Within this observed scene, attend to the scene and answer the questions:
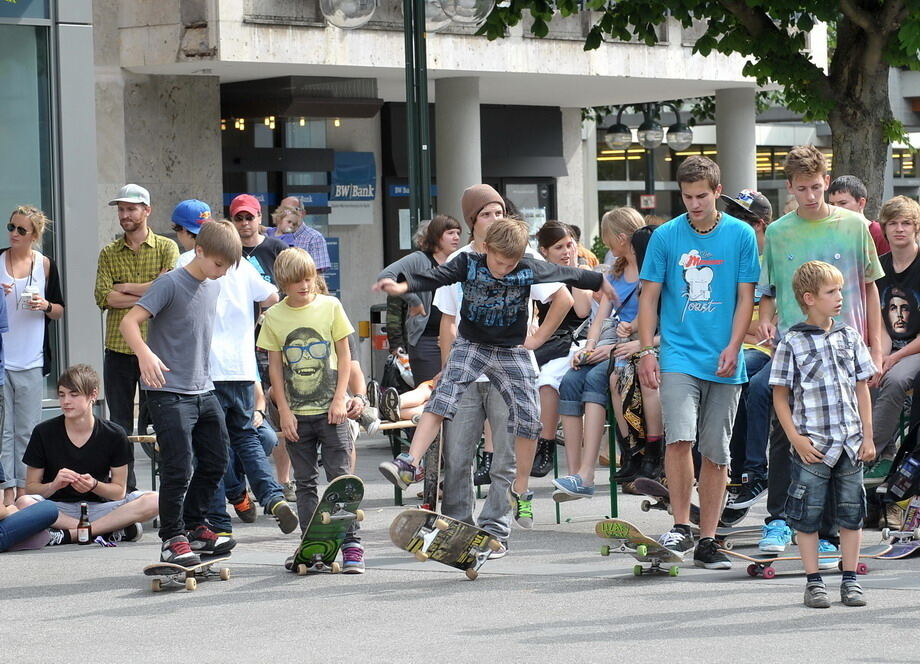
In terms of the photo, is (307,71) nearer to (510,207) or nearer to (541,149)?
(541,149)

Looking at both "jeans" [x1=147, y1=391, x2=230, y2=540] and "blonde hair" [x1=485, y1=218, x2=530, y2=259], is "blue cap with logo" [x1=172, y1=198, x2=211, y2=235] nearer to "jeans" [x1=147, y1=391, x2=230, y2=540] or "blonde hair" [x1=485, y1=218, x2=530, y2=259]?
"jeans" [x1=147, y1=391, x2=230, y2=540]

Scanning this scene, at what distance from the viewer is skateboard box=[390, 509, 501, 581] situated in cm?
771

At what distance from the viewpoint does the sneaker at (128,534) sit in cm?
978

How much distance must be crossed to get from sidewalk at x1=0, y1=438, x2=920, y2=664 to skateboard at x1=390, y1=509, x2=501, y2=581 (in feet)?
0.44

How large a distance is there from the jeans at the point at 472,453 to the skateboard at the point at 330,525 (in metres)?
0.52

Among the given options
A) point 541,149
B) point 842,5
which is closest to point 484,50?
point 541,149

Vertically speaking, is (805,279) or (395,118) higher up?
(395,118)

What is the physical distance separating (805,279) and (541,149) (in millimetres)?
17857

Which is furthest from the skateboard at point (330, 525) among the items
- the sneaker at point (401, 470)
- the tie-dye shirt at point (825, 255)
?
the tie-dye shirt at point (825, 255)

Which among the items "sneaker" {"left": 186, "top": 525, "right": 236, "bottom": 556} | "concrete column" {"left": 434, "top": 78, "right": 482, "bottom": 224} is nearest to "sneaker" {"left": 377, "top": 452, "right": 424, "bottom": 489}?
"sneaker" {"left": 186, "top": 525, "right": 236, "bottom": 556}

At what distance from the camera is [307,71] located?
62.9ft

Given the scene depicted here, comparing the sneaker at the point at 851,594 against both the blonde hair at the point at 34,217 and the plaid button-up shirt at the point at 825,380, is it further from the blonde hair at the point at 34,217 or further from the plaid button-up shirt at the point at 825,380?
the blonde hair at the point at 34,217

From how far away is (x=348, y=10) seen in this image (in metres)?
13.5

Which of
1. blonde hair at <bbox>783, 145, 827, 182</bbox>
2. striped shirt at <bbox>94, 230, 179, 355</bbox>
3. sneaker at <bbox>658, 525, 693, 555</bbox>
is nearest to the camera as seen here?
sneaker at <bbox>658, 525, 693, 555</bbox>
